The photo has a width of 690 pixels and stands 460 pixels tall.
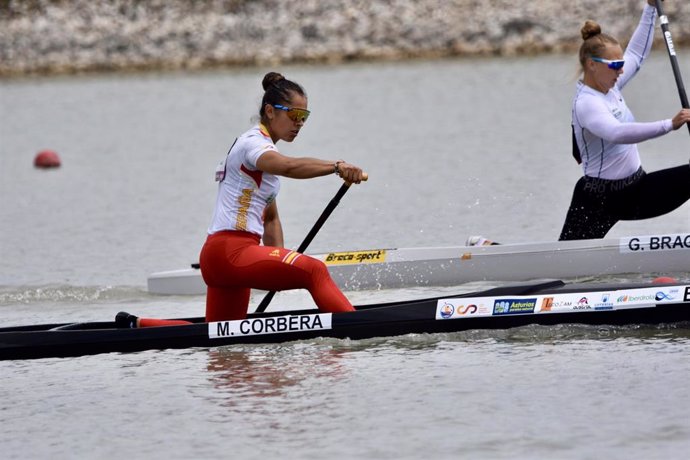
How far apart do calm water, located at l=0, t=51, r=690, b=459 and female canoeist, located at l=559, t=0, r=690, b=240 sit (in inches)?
73.5

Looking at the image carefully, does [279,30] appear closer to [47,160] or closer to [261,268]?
[47,160]

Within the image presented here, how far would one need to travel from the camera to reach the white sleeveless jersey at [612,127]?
35.3ft

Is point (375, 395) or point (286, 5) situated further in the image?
point (286, 5)

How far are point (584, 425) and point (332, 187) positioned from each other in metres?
13.1

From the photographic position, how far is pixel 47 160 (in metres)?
26.3

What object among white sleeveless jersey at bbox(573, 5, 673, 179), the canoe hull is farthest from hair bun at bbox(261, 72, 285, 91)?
white sleeveless jersey at bbox(573, 5, 673, 179)

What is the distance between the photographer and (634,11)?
46.4 m

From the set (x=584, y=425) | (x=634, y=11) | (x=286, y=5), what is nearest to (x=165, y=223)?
(x=584, y=425)

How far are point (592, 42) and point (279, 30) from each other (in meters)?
39.9

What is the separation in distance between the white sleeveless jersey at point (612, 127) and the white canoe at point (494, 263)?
105cm

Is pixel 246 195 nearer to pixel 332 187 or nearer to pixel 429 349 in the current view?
pixel 429 349

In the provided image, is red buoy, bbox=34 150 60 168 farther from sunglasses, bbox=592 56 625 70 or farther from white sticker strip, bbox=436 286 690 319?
white sticker strip, bbox=436 286 690 319

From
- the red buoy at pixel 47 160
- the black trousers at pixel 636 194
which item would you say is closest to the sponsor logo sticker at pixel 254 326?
the black trousers at pixel 636 194

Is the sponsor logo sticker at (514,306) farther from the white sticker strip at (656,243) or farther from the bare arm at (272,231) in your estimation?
the white sticker strip at (656,243)
